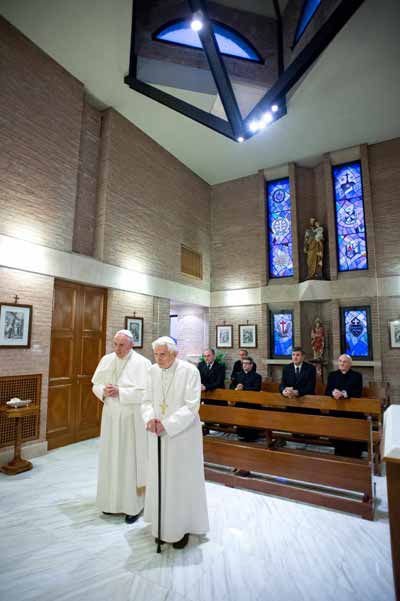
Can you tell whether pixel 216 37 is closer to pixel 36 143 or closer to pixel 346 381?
pixel 36 143

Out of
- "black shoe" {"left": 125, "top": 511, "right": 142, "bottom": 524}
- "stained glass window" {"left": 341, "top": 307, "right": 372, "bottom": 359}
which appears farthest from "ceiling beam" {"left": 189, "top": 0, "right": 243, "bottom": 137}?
"black shoe" {"left": 125, "top": 511, "right": 142, "bottom": 524}

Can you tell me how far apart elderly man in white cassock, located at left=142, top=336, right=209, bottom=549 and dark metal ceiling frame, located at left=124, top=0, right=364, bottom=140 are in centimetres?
502

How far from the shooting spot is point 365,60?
741cm

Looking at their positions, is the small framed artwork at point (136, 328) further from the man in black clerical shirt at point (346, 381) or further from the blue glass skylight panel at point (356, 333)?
the blue glass skylight panel at point (356, 333)

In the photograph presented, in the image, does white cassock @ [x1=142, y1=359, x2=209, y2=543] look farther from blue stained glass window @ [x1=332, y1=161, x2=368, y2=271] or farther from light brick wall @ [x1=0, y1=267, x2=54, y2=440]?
blue stained glass window @ [x1=332, y1=161, x2=368, y2=271]

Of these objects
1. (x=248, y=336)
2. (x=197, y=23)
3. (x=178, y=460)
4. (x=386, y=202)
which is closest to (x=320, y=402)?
(x=178, y=460)

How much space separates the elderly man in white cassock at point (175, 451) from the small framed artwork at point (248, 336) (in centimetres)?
786

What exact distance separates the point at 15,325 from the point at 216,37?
20.7 ft

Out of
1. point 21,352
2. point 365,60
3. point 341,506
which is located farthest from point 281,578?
point 365,60

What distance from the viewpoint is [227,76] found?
607 centimetres

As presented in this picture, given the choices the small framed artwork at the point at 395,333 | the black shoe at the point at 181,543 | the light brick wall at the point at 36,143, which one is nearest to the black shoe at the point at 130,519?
the black shoe at the point at 181,543

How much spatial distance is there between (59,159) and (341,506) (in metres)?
7.29

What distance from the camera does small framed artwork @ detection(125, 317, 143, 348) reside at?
823cm

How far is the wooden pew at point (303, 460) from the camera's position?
12.9 feet
